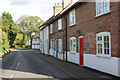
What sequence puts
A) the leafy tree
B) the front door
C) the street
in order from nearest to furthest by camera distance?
the street
the front door
the leafy tree

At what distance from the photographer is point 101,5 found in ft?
35.7

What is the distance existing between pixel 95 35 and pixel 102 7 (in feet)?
6.78

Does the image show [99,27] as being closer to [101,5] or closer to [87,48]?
[101,5]

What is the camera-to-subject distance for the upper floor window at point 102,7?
10.2m

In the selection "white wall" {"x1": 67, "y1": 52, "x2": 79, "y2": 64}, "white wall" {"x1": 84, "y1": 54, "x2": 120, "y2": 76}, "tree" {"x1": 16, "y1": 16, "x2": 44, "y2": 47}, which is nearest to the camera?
"white wall" {"x1": 84, "y1": 54, "x2": 120, "y2": 76}

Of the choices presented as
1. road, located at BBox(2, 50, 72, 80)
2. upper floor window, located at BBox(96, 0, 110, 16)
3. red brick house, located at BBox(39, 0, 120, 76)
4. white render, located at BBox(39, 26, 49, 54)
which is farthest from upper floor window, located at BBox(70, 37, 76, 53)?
white render, located at BBox(39, 26, 49, 54)

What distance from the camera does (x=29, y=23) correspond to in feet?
218

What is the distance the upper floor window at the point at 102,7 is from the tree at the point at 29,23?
2210 inches

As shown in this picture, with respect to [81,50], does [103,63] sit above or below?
below

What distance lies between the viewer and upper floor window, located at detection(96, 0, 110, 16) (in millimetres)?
10173

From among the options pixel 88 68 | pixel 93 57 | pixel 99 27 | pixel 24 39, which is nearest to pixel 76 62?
pixel 88 68

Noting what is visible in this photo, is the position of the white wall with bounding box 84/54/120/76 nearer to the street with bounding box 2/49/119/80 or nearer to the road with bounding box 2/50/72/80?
the street with bounding box 2/49/119/80

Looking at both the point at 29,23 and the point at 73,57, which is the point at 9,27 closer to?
the point at 29,23

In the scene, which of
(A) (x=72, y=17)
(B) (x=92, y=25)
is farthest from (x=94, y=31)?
(A) (x=72, y=17)
